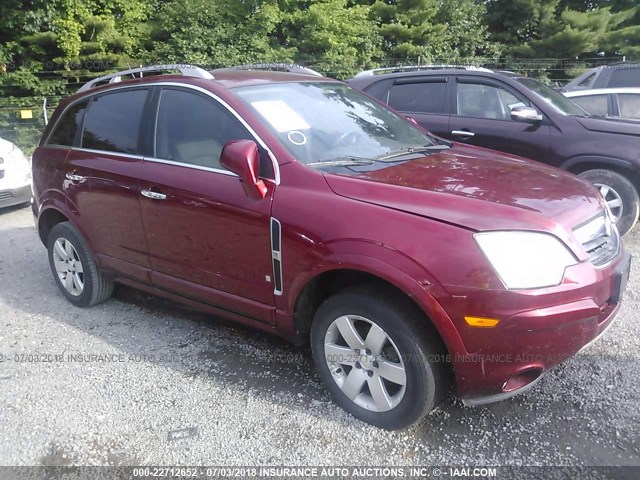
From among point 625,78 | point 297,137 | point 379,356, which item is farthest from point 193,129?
point 625,78

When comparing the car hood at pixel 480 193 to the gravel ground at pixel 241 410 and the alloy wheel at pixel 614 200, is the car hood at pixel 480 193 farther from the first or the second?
the alloy wheel at pixel 614 200

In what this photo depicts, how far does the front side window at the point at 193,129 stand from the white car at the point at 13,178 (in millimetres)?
5111

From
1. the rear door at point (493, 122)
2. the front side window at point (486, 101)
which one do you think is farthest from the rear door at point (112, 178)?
the front side window at point (486, 101)

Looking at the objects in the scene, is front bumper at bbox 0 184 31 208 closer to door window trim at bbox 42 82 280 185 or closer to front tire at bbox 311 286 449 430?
door window trim at bbox 42 82 280 185

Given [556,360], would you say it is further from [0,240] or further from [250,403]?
[0,240]

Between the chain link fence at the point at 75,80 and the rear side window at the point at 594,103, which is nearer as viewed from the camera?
the rear side window at the point at 594,103

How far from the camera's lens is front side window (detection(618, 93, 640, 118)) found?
7.29 metres

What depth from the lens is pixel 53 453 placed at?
2779 millimetres

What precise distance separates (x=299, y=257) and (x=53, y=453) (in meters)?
1.59

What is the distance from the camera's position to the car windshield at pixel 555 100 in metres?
5.86

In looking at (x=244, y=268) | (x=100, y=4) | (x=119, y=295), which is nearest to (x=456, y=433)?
(x=244, y=268)

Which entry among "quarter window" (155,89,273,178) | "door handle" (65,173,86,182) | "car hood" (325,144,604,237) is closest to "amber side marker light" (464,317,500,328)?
"car hood" (325,144,604,237)

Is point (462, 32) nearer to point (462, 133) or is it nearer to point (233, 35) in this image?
point (233, 35)

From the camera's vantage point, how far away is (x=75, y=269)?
4402 mm
